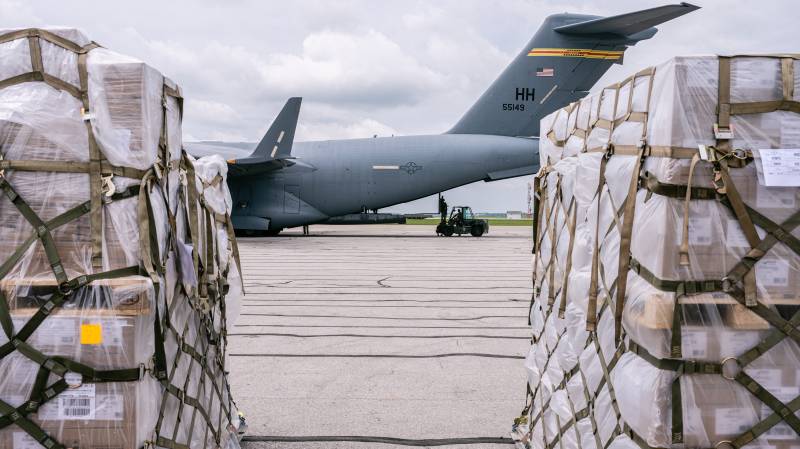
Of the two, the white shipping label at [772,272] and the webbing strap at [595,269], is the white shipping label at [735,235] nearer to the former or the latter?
the white shipping label at [772,272]

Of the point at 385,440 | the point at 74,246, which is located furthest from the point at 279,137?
the point at 74,246

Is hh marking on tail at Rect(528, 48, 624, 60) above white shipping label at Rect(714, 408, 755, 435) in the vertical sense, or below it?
above

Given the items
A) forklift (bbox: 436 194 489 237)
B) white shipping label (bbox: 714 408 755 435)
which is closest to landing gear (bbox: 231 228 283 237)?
forklift (bbox: 436 194 489 237)

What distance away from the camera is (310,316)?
28.8 ft

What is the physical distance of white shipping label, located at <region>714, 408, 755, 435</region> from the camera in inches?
101

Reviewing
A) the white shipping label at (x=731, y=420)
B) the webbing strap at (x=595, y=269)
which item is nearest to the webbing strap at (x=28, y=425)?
the webbing strap at (x=595, y=269)

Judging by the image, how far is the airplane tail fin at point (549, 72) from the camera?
2403 cm

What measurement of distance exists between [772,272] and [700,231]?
40 centimetres

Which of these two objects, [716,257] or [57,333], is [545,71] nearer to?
[716,257]

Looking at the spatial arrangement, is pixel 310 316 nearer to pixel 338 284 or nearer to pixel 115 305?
pixel 338 284

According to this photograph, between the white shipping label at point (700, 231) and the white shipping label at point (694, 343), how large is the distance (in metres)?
0.40

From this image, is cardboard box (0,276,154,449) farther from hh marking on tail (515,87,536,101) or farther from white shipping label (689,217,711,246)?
hh marking on tail (515,87,536,101)

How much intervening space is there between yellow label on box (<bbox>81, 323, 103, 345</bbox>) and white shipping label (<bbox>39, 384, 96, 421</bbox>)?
23cm

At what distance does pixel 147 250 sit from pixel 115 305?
306 mm
